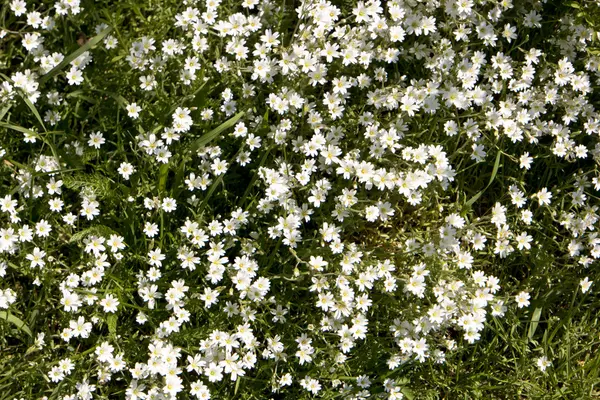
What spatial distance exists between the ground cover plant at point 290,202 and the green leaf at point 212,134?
11mm

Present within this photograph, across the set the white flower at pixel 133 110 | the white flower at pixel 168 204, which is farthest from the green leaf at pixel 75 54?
the white flower at pixel 168 204

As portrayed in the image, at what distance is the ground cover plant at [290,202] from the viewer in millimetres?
4219

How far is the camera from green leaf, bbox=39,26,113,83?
14.2ft

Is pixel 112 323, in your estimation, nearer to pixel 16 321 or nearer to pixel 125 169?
pixel 16 321

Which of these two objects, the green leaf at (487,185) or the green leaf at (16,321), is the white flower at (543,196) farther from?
the green leaf at (16,321)

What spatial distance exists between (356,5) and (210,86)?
40.0 inches

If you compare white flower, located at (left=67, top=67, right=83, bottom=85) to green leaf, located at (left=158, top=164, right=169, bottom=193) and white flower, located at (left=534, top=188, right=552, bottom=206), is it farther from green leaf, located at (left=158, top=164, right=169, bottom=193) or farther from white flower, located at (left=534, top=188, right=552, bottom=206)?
white flower, located at (left=534, top=188, right=552, bottom=206)

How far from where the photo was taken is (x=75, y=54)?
433 cm

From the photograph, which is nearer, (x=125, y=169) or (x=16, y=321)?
(x=16, y=321)

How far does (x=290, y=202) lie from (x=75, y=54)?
1.49m

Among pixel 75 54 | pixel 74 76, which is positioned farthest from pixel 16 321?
pixel 75 54

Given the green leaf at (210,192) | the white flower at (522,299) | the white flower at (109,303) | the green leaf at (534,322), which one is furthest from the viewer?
the green leaf at (534,322)

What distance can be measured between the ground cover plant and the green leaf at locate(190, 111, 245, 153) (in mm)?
11

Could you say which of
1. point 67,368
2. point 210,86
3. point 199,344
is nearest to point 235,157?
point 210,86
